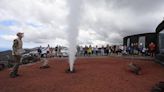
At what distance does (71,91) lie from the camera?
12031 mm

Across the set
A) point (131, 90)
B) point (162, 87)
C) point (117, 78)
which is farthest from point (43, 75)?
point (162, 87)

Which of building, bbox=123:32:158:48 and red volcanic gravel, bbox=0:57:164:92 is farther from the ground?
building, bbox=123:32:158:48

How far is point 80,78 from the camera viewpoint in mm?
14508

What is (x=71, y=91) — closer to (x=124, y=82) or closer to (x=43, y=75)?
(x=124, y=82)

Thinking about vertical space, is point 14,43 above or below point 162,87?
above

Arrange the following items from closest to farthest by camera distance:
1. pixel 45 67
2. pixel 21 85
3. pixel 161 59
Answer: pixel 21 85 < pixel 45 67 < pixel 161 59

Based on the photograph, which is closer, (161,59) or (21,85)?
(21,85)

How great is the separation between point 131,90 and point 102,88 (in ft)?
4.15

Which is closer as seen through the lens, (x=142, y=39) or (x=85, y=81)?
(x=85, y=81)

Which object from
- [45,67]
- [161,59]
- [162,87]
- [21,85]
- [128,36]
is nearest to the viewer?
[162,87]

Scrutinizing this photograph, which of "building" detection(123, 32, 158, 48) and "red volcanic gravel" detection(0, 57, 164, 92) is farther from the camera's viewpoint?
"building" detection(123, 32, 158, 48)

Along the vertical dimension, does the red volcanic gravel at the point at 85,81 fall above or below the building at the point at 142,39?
below

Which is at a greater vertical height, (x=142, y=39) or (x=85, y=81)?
(x=142, y=39)

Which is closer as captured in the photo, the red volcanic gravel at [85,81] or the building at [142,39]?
the red volcanic gravel at [85,81]
